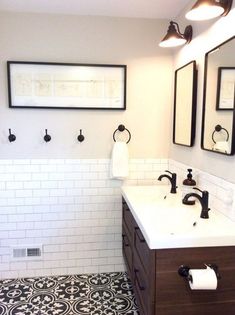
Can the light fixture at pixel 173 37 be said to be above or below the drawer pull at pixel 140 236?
above

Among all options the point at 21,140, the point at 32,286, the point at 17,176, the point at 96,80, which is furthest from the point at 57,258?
the point at 96,80

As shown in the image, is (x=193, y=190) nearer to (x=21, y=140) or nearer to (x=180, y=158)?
(x=180, y=158)

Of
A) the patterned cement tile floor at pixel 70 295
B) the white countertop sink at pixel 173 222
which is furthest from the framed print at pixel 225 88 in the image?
the patterned cement tile floor at pixel 70 295

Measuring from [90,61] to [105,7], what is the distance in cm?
44

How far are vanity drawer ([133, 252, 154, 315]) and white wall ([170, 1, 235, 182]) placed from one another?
0.73 m

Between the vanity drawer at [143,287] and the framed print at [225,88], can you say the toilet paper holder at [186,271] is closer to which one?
the vanity drawer at [143,287]

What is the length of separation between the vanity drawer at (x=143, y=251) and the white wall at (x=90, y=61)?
0.98m

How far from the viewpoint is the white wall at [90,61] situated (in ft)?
7.79

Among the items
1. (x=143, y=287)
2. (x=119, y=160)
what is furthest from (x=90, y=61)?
(x=143, y=287)

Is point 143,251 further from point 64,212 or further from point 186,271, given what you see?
point 64,212

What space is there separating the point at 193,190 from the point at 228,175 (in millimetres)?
370

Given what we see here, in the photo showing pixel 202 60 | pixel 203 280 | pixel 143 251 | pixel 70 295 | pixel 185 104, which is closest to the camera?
pixel 203 280

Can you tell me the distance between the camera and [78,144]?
2.52 m

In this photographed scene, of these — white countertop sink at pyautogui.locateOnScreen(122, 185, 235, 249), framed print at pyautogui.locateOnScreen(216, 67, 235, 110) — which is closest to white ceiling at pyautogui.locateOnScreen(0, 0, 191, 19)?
framed print at pyautogui.locateOnScreen(216, 67, 235, 110)
